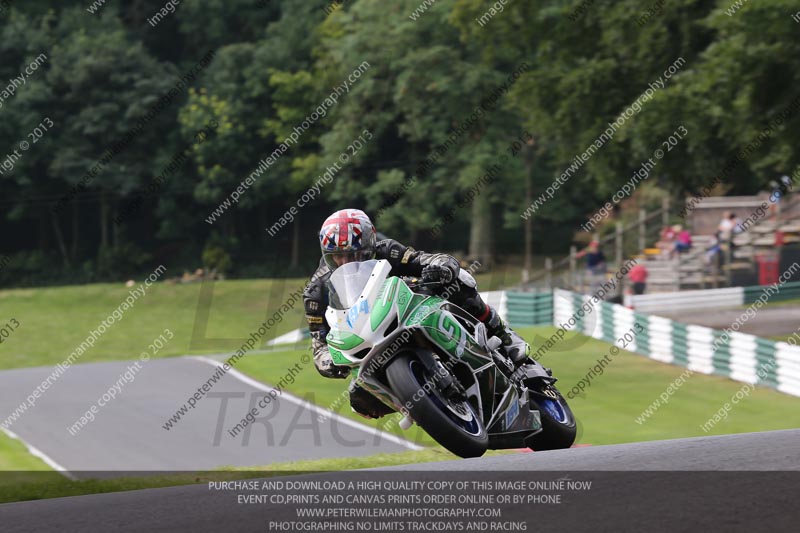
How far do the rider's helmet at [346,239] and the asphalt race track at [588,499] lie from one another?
1.41 m

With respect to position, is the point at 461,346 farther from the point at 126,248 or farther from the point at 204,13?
the point at 204,13

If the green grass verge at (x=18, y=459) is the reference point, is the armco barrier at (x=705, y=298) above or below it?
above

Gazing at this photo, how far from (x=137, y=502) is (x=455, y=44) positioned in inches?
1678

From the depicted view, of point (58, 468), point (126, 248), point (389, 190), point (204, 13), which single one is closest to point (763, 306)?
point (58, 468)

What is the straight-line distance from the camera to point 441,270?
770cm

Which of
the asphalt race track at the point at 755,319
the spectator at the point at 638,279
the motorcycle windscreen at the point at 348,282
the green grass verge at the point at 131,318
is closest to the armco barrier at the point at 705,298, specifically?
the asphalt race track at the point at 755,319

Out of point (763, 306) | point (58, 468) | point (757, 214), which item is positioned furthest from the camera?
point (757, 214)

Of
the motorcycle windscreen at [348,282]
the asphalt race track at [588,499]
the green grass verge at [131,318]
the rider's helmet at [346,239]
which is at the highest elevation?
the rider's helmet at [346,239]

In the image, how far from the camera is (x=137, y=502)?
640cm

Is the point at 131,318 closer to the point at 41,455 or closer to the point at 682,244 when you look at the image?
the point at 682,244

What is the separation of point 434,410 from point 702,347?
43.9 ft

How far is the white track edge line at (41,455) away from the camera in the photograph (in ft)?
44.9

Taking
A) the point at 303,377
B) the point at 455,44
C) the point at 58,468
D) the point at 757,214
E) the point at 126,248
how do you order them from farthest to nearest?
the point at 126,248 < the point at 455,44 < the point at 757,214 < the point at 303,377 < the point at 58,468

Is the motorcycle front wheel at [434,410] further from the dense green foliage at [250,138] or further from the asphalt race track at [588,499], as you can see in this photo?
the dense green foliage at [250,138]
